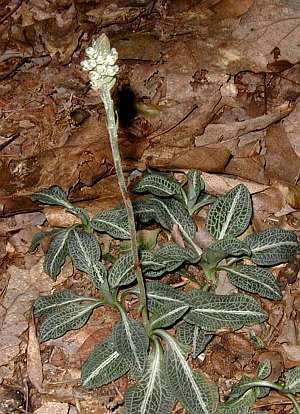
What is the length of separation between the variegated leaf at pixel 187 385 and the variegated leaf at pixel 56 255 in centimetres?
99

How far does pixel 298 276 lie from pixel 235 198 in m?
0.67

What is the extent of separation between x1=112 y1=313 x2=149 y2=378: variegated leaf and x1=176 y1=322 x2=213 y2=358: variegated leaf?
258mm

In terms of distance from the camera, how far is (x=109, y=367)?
4.02 metres

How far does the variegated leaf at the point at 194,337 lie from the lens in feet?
13.4

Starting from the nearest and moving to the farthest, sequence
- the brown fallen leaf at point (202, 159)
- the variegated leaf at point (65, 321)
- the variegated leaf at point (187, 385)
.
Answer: the variegated leaf at point (187, 385)
the variegated leaf at point (65, 321)
the brown fallen leaf at point (202, 159)

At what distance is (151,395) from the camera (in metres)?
3.89

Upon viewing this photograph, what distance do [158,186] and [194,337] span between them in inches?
42.2

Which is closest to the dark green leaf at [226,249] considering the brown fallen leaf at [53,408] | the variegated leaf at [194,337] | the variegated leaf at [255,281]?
the variegated leaf at [255,281]

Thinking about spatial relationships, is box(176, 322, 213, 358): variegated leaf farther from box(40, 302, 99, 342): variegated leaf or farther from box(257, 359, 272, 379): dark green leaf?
box(40, 302, 99, 342): variegated leaf

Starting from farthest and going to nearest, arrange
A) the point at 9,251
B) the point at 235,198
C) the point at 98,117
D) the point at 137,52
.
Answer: the point at 137,52 → the point at 98,117 → the point at 9,251 → the point at 235,198

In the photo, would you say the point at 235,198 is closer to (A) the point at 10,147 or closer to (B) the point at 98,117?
(B) the point at 98,117

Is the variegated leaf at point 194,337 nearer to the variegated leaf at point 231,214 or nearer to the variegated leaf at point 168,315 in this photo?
the variegated leaf at point 168,315

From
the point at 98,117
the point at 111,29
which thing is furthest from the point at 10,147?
the point at 111,29

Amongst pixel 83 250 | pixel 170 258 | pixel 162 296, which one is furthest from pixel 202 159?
pixel 162 296
